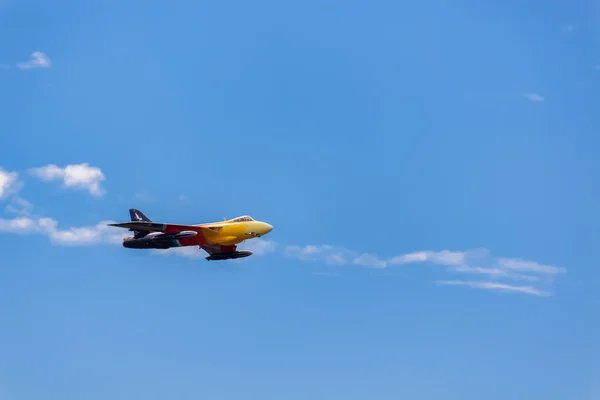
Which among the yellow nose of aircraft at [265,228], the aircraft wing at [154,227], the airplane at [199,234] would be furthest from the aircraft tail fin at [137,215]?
the yellow nose of aircraft at [265,228]

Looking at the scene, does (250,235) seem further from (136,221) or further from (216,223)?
(136,221)

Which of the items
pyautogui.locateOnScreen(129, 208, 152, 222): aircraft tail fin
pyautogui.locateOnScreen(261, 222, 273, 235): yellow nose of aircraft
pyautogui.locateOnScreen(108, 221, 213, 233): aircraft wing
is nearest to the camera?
pyautogui.locateOnScreen(108, 221, 213, 233): aircraft wing

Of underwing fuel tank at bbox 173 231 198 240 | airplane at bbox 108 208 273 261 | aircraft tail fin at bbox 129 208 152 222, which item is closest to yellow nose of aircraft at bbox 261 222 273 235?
airplane at bbox 108 208 273 261

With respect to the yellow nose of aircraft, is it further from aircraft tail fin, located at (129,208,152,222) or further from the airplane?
aircraft tail fin, located at (129,208,152,222)

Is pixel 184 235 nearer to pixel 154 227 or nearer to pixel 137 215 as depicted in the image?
pixel 154 227

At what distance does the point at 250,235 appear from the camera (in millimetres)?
143000

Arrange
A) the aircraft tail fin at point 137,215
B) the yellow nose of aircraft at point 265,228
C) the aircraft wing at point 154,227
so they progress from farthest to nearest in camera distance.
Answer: the aircraft tail fin at point 137,215 < the yellow nose of aircraft at point 265,228 < the aircraft wing at point 154,227

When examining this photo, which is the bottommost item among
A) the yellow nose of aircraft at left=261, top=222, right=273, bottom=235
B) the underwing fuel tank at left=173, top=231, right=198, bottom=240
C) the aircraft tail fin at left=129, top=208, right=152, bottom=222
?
the underwing fuel tank at left=173, top=231, right=198, bottom=240

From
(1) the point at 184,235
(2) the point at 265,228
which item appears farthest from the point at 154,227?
(2) the point at 265,228

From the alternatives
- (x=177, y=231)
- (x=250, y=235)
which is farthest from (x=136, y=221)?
(x=250, y=235)

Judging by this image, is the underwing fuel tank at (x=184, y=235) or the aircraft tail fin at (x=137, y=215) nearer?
the underwing fuel tank at (x=184, y=235)

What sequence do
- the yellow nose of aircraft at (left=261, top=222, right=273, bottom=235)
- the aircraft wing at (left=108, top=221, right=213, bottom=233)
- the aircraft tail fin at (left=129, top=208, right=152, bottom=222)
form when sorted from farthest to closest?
the aircraft tail fin at (left=129, top=208, right=152, bottom=222) → the yellow nose of aircraft at (left=261, top=222, right=273, bottom=235) → the aircraft wing at (left=108, top=221, right=213, bottom=233)

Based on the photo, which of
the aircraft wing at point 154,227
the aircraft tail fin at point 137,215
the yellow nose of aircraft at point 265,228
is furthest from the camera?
the aircraft tail fin at point 137,215

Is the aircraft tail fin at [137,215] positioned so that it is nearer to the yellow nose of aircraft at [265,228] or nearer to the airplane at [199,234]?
the airplane at [199,234]
